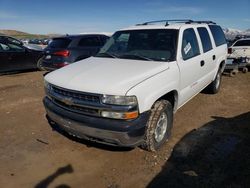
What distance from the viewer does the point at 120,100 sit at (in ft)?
11.4

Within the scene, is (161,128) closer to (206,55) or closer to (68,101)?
(68,101)

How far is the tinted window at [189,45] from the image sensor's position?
193 inches

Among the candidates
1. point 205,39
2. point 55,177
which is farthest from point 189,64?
point 55,177

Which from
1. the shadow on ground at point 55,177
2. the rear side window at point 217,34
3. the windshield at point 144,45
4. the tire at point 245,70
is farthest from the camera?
the tire at point 245,70

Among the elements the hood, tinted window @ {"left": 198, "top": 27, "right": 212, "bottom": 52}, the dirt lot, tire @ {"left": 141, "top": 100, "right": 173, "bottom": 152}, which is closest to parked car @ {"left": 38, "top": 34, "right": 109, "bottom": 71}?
the dirt lot

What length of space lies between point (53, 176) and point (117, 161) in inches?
37.3

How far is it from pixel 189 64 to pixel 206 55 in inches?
47.3

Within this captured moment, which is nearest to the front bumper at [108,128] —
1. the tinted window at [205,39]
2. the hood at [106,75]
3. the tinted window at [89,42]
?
the hood at [106,75]

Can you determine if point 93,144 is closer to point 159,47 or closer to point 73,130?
point 73,130

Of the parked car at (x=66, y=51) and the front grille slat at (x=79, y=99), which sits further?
the parked car at (x=66, y=51)

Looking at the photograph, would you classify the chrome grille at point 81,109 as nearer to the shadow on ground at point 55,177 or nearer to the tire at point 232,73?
the shadow on ground at point 55,177

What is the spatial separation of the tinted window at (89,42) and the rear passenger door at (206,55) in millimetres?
5116

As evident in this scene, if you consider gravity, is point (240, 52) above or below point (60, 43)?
below

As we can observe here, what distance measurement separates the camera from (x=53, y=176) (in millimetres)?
3652
